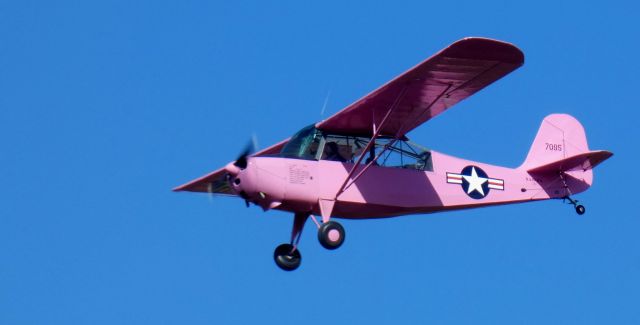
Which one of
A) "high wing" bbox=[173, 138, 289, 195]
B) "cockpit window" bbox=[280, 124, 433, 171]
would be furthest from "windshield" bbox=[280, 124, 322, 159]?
"high wing" bbox=[173, 138, 289, 195]

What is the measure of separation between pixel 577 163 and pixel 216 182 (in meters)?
6.55

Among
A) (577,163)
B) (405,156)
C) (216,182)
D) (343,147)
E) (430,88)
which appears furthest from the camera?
(216,182)

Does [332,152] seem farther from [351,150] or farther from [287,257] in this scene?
[287,257]

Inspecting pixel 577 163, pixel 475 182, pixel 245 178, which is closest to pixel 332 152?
pixel 245 178

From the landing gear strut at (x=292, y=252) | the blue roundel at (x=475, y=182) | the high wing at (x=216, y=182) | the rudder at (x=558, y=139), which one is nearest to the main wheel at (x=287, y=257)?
the landing gear strut at (x=292, y=252)

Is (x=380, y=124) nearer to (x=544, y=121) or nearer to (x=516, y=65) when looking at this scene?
(x=516, y=65)

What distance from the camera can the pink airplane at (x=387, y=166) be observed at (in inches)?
688

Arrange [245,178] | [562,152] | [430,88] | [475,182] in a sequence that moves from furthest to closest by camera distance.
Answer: [562,152] → [475,182] → [430,88] → [245,178]

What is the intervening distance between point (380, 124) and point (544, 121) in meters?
5.20

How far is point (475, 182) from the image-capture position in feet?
64.5

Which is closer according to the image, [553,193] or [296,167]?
[296,167]

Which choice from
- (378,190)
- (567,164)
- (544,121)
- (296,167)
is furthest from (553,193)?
(296,167)

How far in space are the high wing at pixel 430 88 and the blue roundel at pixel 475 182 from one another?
1354 mm

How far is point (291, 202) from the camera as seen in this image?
58.7 feet
